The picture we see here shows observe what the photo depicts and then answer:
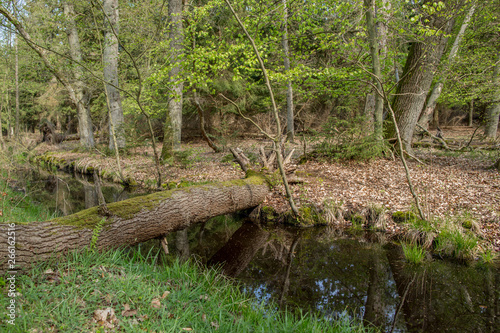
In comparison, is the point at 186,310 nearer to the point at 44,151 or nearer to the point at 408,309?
the point at 408,309

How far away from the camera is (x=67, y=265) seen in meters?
2.80

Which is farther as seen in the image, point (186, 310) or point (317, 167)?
point (317, 167)

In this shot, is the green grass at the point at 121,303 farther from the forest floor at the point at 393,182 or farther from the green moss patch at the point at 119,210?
the forest floor at the point at 393,182

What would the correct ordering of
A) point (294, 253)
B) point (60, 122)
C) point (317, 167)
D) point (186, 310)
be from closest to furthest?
point (186, 310)
point (294, 253)
point (317, 167)
point (60, 122)

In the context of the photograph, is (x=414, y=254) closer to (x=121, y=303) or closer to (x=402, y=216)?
(x=402, y=216)

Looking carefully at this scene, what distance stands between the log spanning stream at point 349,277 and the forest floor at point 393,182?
0.83 meters

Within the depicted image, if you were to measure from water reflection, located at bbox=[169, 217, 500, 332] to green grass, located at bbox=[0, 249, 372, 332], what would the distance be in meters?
0.64

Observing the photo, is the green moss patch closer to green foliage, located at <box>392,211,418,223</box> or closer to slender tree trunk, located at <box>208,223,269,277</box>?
slender tree trunk, located at <box>208,223,269,277</box>

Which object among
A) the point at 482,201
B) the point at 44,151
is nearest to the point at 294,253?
the point at 482,201

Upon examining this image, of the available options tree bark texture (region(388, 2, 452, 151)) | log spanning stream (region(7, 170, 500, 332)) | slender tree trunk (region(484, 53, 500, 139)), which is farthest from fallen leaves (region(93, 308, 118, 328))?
slender tree trunk (region(484, 53, 500, 139))

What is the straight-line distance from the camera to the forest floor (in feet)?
17.1

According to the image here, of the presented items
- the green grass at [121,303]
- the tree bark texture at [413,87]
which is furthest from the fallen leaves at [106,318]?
the tree bark texture at [413,87]

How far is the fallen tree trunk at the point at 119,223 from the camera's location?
2674 millimetres

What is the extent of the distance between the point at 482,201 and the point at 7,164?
39.8ft
